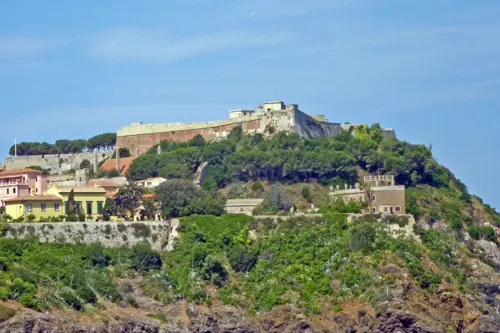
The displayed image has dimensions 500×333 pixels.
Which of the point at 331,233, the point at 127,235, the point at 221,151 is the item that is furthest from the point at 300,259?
the point at 221,151

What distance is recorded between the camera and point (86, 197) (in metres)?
89.5

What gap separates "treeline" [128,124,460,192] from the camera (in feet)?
325

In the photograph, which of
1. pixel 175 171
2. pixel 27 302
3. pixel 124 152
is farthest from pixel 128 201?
pixel 124 152

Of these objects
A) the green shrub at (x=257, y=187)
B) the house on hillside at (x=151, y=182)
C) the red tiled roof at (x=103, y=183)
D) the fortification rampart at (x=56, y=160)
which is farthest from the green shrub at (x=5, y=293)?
the fortification rampart at (x=56, y=160)

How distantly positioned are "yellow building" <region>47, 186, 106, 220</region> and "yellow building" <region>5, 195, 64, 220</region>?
2.69 ft

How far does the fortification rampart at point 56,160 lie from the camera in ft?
357

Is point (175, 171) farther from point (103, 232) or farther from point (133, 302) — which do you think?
point (133, 302)

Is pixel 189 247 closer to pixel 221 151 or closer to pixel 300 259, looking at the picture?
pixel 300 259

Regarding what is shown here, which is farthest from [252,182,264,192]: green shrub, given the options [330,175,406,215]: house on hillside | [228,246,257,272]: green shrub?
[228,246,257,272]: green shrub

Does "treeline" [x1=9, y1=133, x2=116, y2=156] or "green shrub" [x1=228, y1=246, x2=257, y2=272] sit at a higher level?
"treeline" [x1=9, y1=133, x2=116, y2=156]

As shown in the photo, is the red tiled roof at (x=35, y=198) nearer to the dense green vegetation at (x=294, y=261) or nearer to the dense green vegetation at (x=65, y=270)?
the dense green vegetation at (x=65, y=270)

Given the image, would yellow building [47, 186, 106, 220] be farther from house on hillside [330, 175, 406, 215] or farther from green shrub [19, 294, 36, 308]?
green shrub [19, 294, 36, 308]

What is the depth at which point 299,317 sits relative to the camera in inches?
3051

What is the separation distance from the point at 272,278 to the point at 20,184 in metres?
18.1
